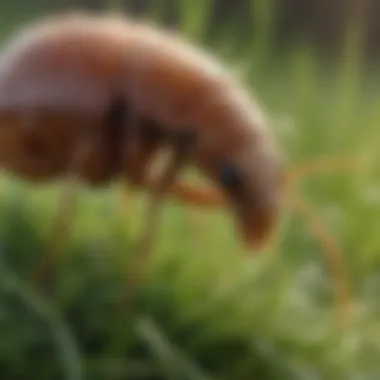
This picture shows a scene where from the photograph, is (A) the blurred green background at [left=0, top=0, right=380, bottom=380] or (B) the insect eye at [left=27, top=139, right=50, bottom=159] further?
(B) the insect eye at [left=27, top=139, right=50, bottom=159]

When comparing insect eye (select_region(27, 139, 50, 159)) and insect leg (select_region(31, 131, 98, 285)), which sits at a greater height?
insect eye (select_region(27, 139, 50, 159))

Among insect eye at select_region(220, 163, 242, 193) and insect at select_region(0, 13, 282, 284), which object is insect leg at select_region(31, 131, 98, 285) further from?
insect eye at select_region(220, 163, 242, 193)

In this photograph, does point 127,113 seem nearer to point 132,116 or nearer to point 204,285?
point 132,116

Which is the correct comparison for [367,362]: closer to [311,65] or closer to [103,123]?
[103,123]

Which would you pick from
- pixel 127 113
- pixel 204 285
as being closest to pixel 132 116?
pixel 127 113

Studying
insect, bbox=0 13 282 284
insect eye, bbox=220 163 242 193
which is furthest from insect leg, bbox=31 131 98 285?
insect eye, bbox=220 163 242 193

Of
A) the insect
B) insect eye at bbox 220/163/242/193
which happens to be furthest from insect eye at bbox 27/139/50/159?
insect eye at bbox 220/163/242/193
